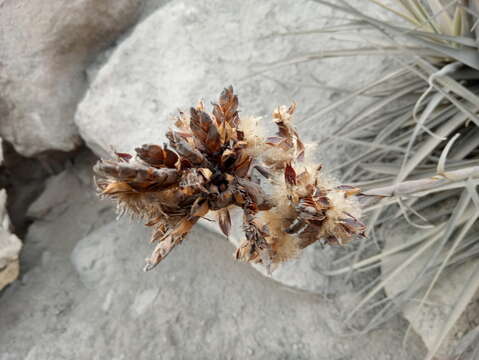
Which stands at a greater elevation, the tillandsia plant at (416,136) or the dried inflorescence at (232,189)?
the dried inflorescence at (232,189)

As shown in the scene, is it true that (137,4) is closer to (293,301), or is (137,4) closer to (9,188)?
(9,188)

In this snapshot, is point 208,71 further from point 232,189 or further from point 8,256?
point 232,189

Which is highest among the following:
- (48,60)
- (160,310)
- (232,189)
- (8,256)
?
(232,189)

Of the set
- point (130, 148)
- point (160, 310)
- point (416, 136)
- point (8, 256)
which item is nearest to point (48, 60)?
point (130, 148)

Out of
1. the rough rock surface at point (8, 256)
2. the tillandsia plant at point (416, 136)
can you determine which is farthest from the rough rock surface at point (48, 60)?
the tillandsia plant at point (416, 136)

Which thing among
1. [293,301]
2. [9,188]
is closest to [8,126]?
[9,188]

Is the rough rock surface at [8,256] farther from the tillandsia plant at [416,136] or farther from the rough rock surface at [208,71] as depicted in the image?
the tillandsia plant at [416,136]
